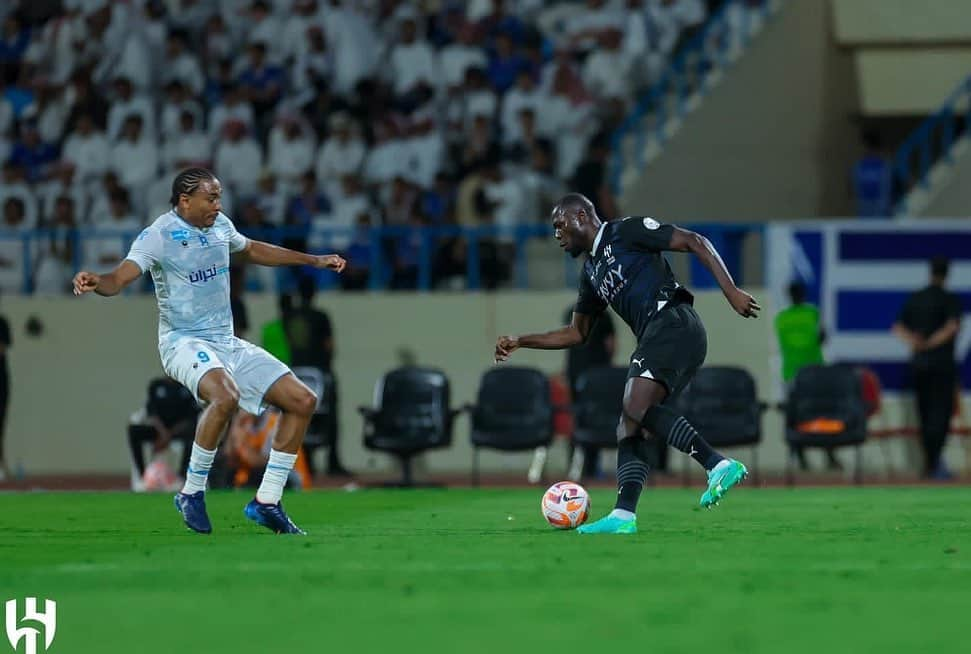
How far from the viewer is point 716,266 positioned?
433 inches

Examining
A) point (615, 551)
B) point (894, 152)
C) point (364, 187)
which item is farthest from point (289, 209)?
point (615, 551)

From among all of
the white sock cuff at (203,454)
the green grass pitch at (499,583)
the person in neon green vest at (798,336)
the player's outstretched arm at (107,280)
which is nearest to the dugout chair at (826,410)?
the person in neon green vest at (798,336)

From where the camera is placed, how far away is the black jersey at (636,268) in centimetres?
1143

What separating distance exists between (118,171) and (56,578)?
15.8m

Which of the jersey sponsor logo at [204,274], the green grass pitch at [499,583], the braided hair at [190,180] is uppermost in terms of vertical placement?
Result: the braided hair at [190,180]

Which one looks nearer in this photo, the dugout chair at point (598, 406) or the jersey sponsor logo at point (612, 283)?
the jersey sponsor logo at point (612, 283)

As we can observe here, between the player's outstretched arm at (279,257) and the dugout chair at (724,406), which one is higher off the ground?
the player's outstretched arm at (279,257)

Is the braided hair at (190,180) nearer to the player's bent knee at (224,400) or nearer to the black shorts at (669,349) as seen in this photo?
the player's bent knee at (224,400)

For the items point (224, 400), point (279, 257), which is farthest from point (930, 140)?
point (224, 400)

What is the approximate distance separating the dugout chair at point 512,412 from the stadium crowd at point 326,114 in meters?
2.80

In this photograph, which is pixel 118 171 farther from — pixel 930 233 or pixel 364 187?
pixel 930 233

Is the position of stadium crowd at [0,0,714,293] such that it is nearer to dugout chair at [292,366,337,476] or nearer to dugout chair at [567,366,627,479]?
dugout chair at [292,366,337,476]

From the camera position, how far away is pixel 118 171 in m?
23.9

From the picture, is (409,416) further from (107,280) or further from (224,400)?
(107,280)
